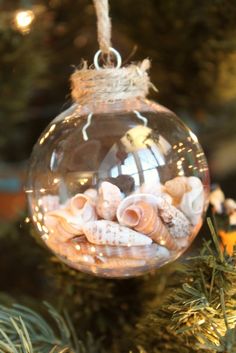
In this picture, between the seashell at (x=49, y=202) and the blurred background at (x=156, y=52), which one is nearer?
the seashell at (x=49, y=202)

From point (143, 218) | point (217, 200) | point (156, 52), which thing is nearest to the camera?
point (143, 218)

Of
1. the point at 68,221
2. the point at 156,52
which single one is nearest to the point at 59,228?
the point at 68,221

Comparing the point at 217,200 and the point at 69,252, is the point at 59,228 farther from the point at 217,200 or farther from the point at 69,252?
the point at 217,200

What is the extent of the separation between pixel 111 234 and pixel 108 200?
24 mm

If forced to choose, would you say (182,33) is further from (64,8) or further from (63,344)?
(63,344)

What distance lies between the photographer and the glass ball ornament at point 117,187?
1.33 feet

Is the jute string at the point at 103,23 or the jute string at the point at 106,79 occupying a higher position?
the jute string at the point at 103,23

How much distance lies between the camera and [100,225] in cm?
40

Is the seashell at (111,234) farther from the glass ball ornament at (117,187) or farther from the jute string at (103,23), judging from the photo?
the jute string at (103,23)

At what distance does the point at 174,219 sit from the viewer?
0.42 m

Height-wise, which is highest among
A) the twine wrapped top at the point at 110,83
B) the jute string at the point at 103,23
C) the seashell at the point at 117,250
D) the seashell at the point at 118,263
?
the jute string at the point at 103,23

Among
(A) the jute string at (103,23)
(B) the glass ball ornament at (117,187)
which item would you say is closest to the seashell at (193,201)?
(B) the glass ball ornament at (117,187)

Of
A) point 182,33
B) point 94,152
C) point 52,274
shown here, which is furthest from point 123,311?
point 182,33

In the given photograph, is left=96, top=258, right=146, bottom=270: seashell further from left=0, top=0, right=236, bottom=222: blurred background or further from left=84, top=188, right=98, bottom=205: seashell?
left=0, top=0, right=236, bottom=222: blurred background
